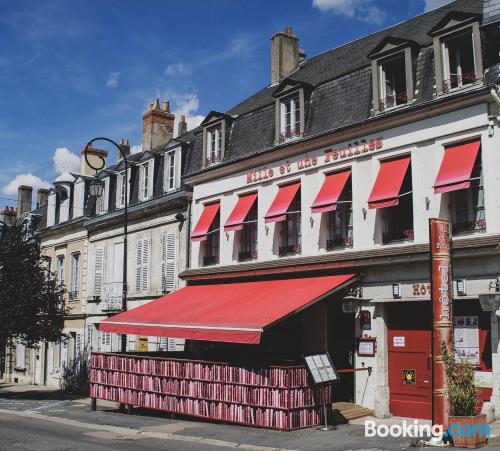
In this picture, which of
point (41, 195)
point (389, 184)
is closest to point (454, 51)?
point (389, 184)

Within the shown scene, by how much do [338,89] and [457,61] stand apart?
3528mm

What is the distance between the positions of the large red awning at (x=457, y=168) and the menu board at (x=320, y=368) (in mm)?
4151

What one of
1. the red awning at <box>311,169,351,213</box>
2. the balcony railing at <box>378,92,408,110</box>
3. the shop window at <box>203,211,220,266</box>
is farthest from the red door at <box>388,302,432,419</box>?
the shop window at <box>203,211,220,266</box>

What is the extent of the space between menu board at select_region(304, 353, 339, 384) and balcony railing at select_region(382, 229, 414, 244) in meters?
3.15

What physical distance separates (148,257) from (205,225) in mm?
3981

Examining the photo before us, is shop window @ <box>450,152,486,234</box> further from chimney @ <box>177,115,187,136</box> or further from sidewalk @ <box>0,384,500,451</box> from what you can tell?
chimney @ <box>177,115,187,136</box>

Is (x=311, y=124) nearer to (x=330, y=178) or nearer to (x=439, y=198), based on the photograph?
(x=330, y=178)

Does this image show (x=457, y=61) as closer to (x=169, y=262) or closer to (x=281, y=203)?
(x=281, y=203)

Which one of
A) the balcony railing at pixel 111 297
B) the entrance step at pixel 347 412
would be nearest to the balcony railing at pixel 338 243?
the entrance step at pixel 347 412

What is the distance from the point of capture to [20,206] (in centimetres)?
3659

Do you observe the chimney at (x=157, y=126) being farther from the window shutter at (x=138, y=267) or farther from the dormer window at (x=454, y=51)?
the dormer window at (x=454, y=51)

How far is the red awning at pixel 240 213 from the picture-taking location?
18.0 m

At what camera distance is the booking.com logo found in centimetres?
989

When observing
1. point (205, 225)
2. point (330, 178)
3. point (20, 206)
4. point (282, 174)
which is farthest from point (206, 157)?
point (20, 206)
